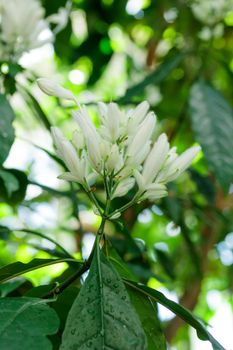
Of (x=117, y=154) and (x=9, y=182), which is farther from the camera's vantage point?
(x=9, y=182)

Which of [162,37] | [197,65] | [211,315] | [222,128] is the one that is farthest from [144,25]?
[211,315]

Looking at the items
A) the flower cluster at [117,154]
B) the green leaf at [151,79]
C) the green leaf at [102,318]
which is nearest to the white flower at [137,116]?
the flower cluster at [117,154]

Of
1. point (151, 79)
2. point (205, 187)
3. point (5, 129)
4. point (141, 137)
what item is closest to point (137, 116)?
point (141, 137)

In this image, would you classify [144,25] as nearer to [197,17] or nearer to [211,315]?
[197,17]

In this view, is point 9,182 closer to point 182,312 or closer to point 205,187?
point 182,312

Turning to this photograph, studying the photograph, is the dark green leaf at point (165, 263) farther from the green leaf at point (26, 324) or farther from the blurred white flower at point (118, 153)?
the green leaf at point (26, 324)

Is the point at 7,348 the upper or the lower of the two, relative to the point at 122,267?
lower
